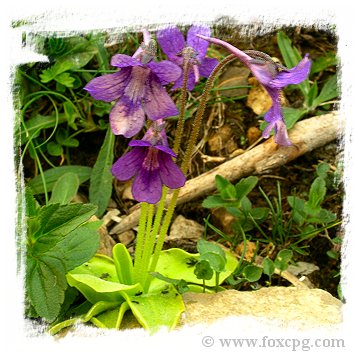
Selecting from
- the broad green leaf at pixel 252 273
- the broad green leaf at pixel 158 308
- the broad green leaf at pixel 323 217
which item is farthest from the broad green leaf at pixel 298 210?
the broad green leaf at pixel 158 308

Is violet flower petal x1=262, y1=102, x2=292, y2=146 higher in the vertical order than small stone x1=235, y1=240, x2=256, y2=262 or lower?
higher

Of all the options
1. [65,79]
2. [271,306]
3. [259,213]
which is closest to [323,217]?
[259,213]

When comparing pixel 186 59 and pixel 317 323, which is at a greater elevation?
pixel 186 59

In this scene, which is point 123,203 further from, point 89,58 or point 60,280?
point 60,280

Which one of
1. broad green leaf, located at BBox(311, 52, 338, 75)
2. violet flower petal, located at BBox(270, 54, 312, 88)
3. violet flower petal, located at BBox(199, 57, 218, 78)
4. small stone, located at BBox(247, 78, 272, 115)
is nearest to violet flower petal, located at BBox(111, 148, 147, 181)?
violet flower petal, located at BBox(199, 57, 218, 78)

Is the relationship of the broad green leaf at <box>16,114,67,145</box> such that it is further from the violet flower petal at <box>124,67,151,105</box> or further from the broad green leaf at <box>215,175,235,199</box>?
the violet flower petal at <box>124,67,151,105</box>

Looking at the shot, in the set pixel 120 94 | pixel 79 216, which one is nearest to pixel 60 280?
pixel 79 216
